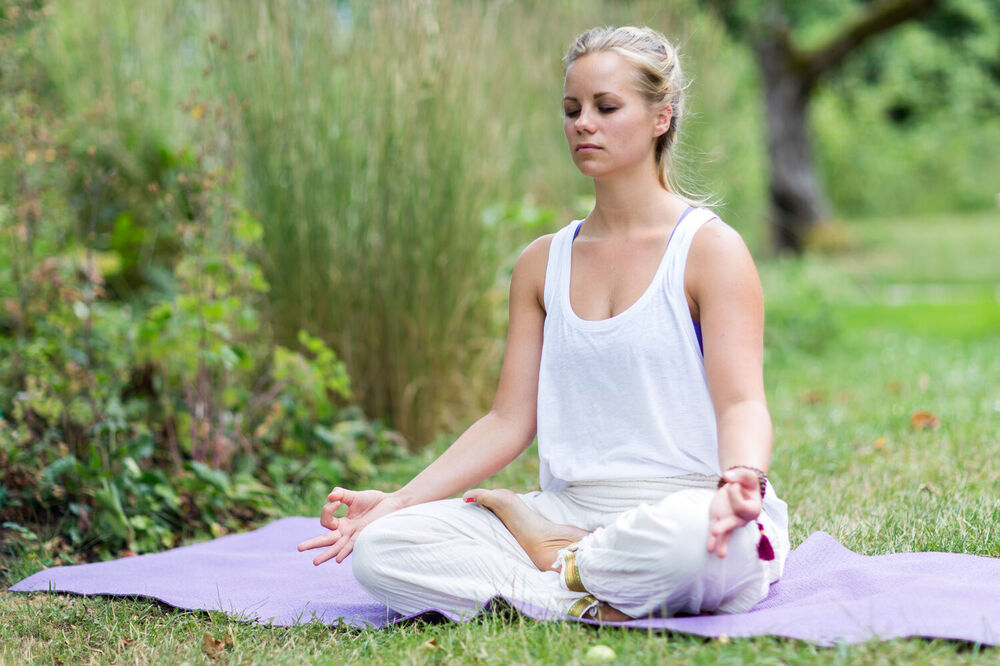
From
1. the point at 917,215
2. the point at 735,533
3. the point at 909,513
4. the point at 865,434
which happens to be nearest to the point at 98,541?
the point at 735,533

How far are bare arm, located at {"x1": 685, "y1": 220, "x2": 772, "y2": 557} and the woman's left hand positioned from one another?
4 centimetres

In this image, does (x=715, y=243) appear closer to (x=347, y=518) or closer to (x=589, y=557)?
(x=589, y=557)

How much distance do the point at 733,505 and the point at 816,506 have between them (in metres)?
1.28

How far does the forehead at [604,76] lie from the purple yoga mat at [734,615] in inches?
39.3

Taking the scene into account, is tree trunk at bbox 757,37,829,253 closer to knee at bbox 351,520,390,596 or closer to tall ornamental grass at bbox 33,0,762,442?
tall ornamental grass at bbox 33,0,762,442

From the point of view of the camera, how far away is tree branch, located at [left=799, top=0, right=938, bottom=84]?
37.3ft

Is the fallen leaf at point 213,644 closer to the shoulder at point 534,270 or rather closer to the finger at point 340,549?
the finger at point 340,549

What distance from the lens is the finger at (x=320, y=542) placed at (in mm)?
2156

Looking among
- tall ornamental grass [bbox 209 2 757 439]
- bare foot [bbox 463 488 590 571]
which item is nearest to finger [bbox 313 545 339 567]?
bare foot [bbox 463 488 590 571]

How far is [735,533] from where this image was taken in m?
1.93

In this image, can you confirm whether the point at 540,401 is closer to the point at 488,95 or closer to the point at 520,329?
the point at 520,329

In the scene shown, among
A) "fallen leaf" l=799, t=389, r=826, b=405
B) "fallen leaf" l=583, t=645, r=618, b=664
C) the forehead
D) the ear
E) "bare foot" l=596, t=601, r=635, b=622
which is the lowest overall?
"fallen leaf" l=799, t=389, r=826, b=405

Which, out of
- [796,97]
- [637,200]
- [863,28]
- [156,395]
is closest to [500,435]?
[637,200]

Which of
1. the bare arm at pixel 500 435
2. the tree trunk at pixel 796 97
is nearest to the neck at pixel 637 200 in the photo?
the bare arm at pixel 500 435
